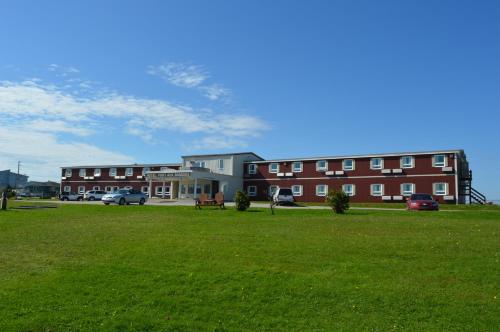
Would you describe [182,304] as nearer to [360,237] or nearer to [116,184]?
[360,237]

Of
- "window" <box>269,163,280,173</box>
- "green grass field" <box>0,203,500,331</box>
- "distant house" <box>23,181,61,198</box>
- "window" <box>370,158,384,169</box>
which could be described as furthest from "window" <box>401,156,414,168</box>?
"distant house" <box>23,181,61,198</box>

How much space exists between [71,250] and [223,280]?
19.0 ft

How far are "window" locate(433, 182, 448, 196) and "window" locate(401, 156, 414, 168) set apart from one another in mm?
3230

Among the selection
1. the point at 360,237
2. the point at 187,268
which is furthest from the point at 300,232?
the point at 187,268

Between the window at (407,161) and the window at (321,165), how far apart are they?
877cm

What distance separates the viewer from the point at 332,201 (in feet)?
83.3

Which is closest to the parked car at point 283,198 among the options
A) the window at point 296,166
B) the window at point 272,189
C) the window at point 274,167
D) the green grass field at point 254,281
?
the window at point 296,166

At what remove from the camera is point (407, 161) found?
46.1 metres

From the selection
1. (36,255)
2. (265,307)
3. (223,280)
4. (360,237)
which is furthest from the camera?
(360,237)

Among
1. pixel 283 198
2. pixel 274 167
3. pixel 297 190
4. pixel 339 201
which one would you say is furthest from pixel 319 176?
pixel 339 201

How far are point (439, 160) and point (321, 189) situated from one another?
13.2 meters

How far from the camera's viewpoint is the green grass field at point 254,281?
26.9 ft

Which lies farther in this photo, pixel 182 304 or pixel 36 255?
pixel 36 255

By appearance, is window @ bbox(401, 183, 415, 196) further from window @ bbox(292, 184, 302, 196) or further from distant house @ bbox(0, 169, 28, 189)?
distant house @ bbox(0, 169, 28, 189)
